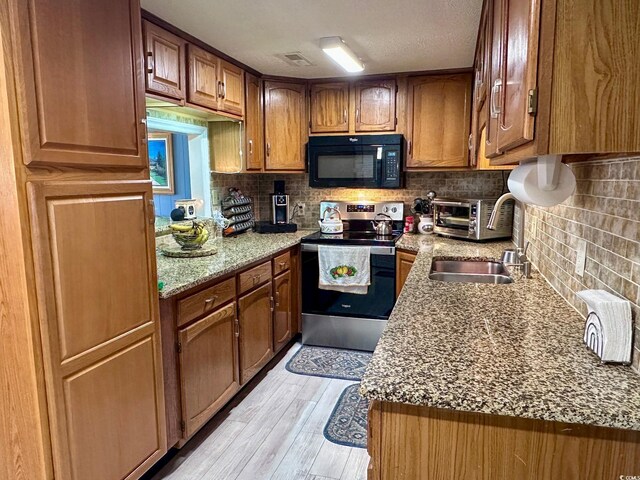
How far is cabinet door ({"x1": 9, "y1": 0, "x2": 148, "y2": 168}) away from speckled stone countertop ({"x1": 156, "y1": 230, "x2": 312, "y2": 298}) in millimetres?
586

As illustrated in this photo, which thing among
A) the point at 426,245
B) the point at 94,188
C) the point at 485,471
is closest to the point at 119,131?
the point at 94,188

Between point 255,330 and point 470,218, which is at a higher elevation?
point 470,218

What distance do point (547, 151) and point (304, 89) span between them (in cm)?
298

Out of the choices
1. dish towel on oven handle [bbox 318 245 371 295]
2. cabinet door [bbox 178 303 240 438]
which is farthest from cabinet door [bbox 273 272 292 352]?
cabinet door [bbox 178 303 240 438]

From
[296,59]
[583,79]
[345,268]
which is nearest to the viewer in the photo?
[583,79]

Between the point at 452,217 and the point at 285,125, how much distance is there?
157cm

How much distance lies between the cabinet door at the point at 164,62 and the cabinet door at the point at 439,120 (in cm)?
183

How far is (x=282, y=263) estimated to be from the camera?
3.14m

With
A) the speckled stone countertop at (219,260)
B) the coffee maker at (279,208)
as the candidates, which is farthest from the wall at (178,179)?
the coffee maker at (279,208)

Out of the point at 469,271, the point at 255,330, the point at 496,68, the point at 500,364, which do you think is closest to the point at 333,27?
the point at 496,68

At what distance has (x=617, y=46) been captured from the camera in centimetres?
89

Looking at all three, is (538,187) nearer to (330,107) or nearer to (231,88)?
(231,88)

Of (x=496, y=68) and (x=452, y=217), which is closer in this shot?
(x=496, y=68)

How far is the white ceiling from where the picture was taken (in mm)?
2105
